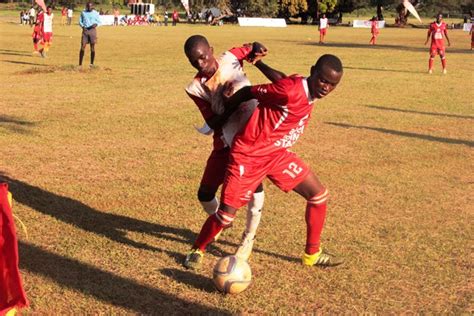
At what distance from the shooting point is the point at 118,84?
17.1m

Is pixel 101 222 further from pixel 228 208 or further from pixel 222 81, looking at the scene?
pixel 222 81

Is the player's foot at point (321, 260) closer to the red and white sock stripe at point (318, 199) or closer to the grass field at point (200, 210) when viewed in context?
the grass field at point (200, 210)

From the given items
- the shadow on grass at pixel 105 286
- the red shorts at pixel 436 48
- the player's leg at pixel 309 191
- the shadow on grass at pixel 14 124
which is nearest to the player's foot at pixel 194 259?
the shadow on grass at pixel 105 286

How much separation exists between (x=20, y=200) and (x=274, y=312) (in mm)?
3819

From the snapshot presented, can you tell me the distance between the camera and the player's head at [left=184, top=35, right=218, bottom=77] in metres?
4.95

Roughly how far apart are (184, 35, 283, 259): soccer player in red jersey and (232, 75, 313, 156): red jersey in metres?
0.21

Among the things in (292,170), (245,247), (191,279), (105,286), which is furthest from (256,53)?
(105,286)

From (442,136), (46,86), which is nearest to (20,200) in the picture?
(442,136)

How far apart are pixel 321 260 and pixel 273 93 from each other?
1.65 meters

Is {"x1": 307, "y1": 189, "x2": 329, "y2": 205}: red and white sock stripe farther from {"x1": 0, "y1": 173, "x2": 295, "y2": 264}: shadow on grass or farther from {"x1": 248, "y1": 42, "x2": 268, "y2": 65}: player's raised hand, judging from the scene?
{"x1": 248, "y1": 42, "x2": 268, "y2": 65}: player's raised hand

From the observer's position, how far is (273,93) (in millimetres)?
4637

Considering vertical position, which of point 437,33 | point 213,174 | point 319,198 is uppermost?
point 437,33

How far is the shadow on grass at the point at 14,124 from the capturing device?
426 inches

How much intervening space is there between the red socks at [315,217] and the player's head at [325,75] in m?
1.00
